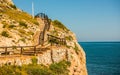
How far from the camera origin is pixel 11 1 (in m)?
64.4

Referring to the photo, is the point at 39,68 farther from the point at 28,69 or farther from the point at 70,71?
the point at 70,71

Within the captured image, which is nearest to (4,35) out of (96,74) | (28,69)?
(28,69)

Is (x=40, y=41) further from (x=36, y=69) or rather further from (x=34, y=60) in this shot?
(x=36, y=69)

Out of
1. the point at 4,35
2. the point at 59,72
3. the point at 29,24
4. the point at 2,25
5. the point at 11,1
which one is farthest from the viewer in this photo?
the point at 11,1

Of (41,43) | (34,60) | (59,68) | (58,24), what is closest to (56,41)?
(41,43)

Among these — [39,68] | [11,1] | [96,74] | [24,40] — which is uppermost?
[11,1]

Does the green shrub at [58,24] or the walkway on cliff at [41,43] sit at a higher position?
the green shrub at [58,24]

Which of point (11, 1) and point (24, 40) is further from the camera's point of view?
point (11, 1)

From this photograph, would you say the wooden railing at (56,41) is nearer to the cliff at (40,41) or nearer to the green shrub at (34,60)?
the cliff at (40,41)

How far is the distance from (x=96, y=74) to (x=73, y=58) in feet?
134

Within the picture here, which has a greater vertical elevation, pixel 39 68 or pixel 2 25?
pixel 2 25

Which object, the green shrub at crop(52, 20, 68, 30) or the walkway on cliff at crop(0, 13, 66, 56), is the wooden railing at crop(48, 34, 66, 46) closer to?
the walkway on cliff at crop(0, 13, 66, 56)

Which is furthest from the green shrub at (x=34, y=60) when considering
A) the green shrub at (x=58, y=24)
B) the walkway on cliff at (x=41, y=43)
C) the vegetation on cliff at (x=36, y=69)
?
the green shrub at (x=58, y=24)

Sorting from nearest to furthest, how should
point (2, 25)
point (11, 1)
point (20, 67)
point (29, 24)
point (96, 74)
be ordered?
point (20, 67) < point (2, 25) < point (29, 24) < point (11, 1) < point (96, 74)
